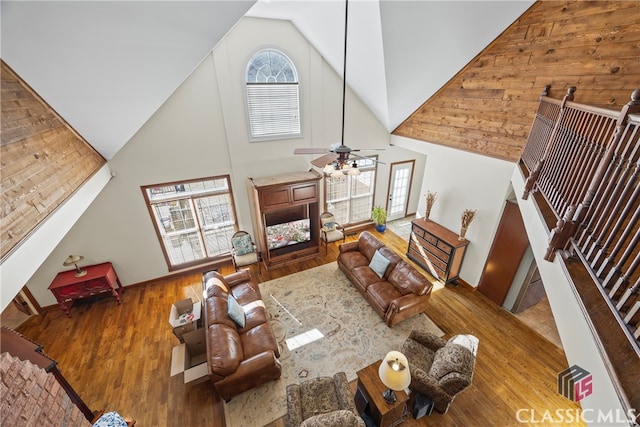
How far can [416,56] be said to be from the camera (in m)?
4.07

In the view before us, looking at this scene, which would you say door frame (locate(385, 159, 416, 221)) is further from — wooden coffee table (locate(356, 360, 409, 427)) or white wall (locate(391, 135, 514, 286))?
wooden coffee table (locate(356, 360, 409, 427))

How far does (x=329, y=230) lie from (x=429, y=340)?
3.51m

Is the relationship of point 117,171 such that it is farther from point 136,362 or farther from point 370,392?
point 370,392

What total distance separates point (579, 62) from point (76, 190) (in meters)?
6.25

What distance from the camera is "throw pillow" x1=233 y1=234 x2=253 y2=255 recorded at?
19.0 ft

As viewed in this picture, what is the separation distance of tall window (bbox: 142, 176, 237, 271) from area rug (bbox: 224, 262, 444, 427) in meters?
1.71

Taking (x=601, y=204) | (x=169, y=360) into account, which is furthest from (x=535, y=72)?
(x=169, y=360)

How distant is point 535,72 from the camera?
11.5 ft

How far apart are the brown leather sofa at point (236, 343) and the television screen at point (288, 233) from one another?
1.68 meters

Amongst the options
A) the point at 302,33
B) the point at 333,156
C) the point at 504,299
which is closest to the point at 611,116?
the point at 333,156

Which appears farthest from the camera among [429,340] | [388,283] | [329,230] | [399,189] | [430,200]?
[399,189]

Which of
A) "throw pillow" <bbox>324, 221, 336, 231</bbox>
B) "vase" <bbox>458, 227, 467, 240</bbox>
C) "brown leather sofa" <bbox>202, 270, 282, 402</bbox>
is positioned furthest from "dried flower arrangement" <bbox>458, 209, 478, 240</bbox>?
"brown leather sofa" <bbox>202, 270, 282, 402</bbox>

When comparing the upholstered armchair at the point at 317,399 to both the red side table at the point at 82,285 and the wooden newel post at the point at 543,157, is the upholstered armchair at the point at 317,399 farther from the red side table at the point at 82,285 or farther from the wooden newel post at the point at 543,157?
the red side table at the point at 82,285

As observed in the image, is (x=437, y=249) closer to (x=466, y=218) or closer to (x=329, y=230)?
(x=466, y=218)
